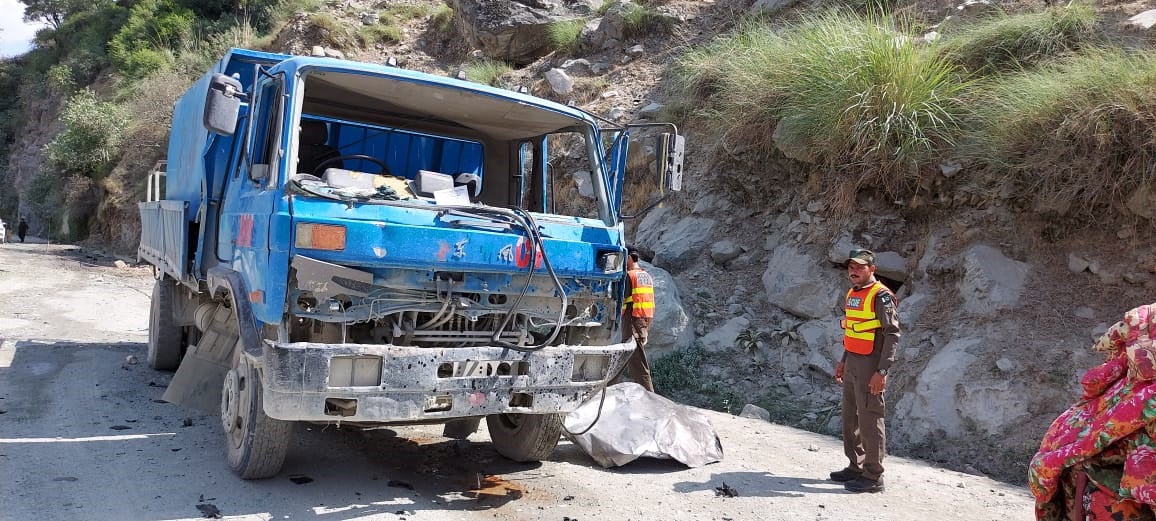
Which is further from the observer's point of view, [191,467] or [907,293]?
[907,293]

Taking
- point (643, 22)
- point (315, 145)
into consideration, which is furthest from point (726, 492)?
point (643, 22)

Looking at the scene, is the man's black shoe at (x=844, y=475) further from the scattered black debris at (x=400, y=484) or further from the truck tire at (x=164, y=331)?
the truck tire at (x=164, y=331)

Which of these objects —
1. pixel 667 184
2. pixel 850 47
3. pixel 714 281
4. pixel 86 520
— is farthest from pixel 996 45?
pixel 86 520

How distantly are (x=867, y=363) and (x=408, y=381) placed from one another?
2689 millimetres

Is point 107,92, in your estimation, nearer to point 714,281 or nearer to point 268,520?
point 714,281

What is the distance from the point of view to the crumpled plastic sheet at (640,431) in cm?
500

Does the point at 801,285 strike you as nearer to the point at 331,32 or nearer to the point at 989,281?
the point at 989,281

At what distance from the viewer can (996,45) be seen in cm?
830

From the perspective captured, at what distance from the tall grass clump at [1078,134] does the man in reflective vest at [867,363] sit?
9.68 feet

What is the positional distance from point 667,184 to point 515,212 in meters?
1.14

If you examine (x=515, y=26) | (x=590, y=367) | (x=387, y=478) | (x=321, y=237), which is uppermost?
(x=515, y=26)

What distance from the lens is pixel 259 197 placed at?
4.03m

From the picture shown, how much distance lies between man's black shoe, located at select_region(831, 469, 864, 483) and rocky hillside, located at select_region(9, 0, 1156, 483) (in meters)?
1.35

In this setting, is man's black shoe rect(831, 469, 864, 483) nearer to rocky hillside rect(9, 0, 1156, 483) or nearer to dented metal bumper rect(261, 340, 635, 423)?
rocky hillside rect(9, 0, 1156, 483)
